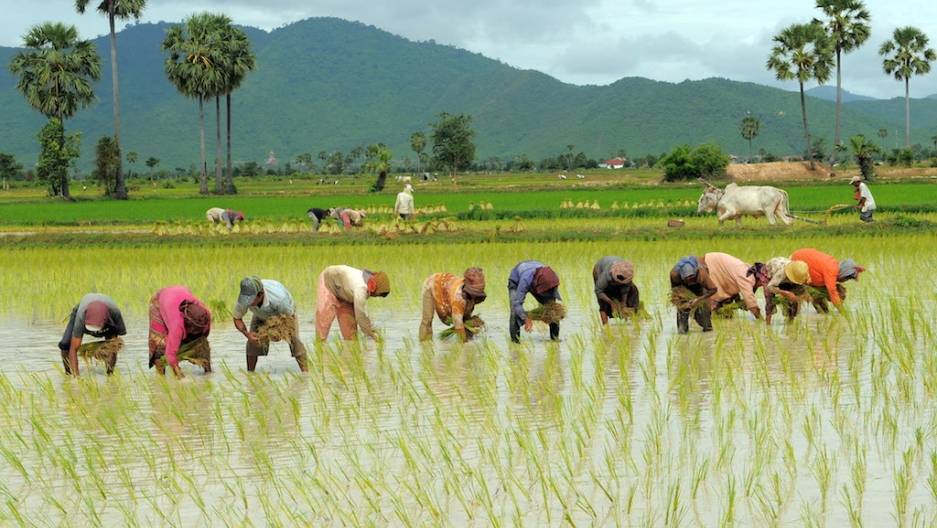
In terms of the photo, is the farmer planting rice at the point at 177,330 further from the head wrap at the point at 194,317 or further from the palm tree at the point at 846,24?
the palm tree at the point at 846,24

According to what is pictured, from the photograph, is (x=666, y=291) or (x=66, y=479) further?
(x=666, y=291)

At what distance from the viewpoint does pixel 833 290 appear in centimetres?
1055

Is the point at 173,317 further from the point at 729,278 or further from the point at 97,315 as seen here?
the point at 729,278

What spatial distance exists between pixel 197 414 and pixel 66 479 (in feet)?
4.87

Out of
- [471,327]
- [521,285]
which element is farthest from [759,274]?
[471,327]

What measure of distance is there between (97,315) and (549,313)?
3.62 m

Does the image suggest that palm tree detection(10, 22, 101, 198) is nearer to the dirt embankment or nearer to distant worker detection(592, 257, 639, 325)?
the dirt embankment

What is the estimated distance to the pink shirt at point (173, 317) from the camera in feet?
27.0

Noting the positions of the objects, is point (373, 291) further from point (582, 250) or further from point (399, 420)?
point (582, 250)

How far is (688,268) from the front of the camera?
1016 cm

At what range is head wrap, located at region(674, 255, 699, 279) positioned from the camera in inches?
399

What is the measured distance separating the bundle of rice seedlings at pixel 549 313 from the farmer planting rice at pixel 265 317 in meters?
2.10

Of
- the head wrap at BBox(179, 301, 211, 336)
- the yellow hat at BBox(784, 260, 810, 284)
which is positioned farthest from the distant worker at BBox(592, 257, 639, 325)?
the head wrap at BBox(179, 301, 211, 336)

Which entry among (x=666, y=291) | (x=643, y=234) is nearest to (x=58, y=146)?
(x=643, y=234)
